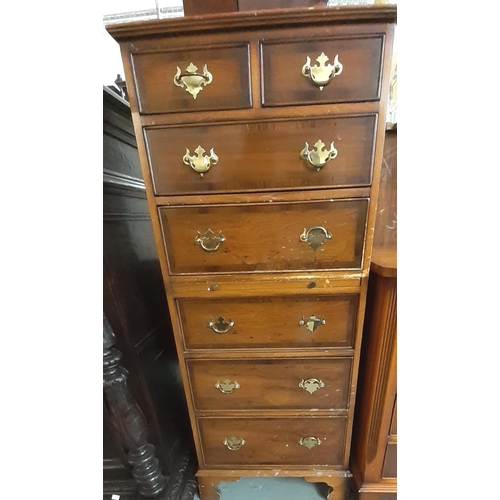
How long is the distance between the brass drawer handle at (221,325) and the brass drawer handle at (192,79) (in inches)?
23.8

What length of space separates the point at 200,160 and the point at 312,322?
1.78 feet

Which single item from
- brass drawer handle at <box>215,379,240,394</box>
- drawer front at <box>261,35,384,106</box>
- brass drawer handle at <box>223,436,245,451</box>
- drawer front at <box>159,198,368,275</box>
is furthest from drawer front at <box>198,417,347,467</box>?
drawer front at <box>261,35,384,106</box>

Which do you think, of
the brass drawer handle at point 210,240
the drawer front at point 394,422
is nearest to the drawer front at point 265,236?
the brass drawer handle at point 210,240

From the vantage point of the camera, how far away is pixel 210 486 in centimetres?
108

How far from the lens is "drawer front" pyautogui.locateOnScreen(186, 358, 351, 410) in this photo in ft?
2.97

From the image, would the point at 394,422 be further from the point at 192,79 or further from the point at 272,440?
the point at 192,79

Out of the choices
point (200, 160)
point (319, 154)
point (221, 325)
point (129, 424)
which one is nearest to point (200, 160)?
point (200, 160)

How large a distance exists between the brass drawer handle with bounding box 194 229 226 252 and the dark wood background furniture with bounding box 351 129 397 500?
0.44 meters

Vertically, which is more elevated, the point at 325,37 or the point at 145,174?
the point at 325,37

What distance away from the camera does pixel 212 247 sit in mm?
799

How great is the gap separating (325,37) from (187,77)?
0.32 m

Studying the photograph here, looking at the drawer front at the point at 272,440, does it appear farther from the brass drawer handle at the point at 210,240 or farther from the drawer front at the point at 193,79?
the drawer front at the point at 193,79

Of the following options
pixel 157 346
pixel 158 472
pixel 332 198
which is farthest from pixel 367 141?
pixel 158 472

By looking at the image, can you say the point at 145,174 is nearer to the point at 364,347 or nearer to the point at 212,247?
the point at 212,247
